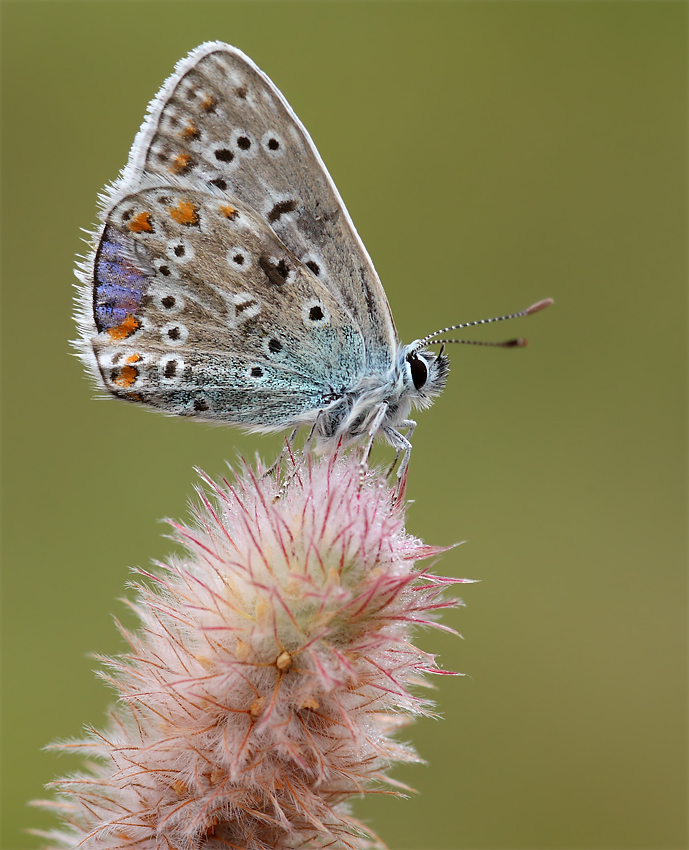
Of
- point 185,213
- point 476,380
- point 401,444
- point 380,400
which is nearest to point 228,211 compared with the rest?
point 185,213

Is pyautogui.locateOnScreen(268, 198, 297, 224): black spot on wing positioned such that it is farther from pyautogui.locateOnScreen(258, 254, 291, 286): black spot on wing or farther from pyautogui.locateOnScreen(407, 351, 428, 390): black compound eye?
pyautogui.locateOnScreen(407, 351, 428, 390): black compound eye

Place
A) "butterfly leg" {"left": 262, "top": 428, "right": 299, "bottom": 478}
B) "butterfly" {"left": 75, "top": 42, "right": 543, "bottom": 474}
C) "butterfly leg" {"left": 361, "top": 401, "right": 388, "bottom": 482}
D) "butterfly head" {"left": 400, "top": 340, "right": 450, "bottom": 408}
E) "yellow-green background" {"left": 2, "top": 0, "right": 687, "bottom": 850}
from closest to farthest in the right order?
"butterfly leg" {"left": 262, "top": 428, "right": 299, "bottom": 478}, "butterfly leg" {"left": 361, "top": 401, "right": 388, "bottom": 482}, "butterfly" {"left": 75, "top": 42, "right": 543, "bottom": 474}, "butterfly head" {"left": 400, "top": 340, "right": 450, "bottom": 408}, "yellow-green background" {"left": 2, "top": 0, "right": 687, "bottom": 850}

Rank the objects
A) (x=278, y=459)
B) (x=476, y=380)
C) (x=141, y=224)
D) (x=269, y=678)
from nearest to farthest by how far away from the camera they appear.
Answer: (x=269, y=678) < (x=278, y=459) < (x=141, y=224) < (x=476, y=380)

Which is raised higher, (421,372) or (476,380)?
(476,380)

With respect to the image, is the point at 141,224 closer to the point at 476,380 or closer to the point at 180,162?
the point at 180,162

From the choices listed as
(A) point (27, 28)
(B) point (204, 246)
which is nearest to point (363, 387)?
(B) point (204, 246)

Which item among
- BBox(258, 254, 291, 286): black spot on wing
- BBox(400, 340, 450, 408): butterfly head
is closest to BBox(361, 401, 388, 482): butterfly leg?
BBox(400, 340, 450, 408): butterfly head

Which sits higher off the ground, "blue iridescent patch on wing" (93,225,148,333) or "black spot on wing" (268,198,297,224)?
"black spot on wing" (268,198,297,224)
